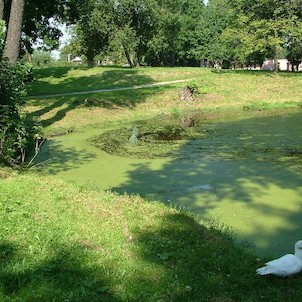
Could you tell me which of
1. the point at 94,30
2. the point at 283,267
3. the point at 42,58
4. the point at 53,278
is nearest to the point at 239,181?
the point at 283,267

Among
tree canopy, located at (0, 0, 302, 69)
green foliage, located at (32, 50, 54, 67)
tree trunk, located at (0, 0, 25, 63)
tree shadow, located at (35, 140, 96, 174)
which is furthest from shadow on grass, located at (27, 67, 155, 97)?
green foliage, located at (32, 50, 54, 67)

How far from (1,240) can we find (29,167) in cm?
483

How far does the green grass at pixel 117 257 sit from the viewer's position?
403cm

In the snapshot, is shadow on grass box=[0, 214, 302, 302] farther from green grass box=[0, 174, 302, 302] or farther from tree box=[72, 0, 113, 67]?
tree box=[72, 0, 113, 67]

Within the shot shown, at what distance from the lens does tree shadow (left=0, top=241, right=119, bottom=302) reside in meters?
3.87

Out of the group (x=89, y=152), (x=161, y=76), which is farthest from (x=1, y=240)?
(x=161, y=76)

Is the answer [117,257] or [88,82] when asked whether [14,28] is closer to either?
[117,257]

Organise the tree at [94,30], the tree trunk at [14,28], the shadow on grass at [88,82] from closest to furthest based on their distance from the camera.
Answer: the tree trunk at [14,28] → the shadow on grass at [88,82] → the tree at [94,30]

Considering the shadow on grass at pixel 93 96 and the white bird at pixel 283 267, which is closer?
the white bird at pixel 283 267

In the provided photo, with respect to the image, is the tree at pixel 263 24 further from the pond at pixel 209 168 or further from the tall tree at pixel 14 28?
the tall tree at pixel 14 28

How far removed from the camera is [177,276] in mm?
4344

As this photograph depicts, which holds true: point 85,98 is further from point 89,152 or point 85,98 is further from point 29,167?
point 29,167

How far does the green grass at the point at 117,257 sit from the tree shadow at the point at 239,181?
110 centimetres

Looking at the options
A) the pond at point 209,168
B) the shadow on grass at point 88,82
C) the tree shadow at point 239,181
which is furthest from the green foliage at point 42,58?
the tree shadow at point 239,181
